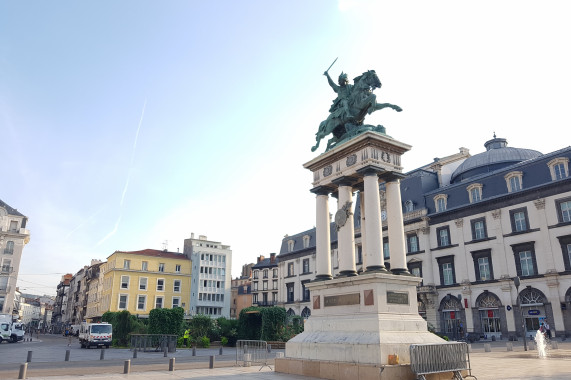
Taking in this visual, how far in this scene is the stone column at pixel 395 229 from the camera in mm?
15539

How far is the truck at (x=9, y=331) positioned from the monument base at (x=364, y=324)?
44944 mm

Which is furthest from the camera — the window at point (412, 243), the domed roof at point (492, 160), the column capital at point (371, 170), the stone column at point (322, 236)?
the window at point (412, 243)

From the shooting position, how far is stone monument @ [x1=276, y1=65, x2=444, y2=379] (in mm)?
13297

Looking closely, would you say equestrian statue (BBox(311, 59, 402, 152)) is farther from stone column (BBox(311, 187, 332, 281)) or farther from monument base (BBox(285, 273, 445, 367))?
monument base (BBox(285, 273, 445, 367))

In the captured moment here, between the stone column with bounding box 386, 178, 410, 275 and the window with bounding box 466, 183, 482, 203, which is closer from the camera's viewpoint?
the stone column with bounding box 386, 178, 410, 275

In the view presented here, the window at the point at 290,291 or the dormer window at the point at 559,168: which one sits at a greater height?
the dormer window at the point at 559,168

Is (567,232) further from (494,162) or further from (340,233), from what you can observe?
(340,233)

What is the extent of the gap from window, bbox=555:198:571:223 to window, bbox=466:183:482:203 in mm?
7944

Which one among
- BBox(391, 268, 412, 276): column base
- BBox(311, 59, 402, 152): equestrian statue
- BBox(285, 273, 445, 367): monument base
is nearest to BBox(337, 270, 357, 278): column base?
BBox(285, 273, 445, 367): monument base

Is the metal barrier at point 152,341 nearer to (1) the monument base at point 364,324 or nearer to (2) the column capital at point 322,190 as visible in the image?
(1) the monument base at point 364,324

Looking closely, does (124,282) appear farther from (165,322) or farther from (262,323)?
(262,323)

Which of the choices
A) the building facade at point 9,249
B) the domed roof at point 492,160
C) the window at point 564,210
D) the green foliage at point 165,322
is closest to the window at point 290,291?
the domed roof at point 492,160

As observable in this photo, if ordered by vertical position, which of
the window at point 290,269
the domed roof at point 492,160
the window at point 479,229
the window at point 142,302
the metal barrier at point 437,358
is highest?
the domed roof at point 492,160

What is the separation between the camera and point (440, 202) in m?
49.4
